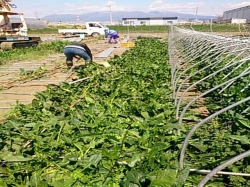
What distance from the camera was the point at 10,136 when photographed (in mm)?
3473

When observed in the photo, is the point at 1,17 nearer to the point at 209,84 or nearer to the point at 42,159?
the point at 209,84

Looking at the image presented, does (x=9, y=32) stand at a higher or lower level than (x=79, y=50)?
lower

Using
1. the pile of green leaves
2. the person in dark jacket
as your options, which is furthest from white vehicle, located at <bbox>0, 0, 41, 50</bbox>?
the pile of green leaves

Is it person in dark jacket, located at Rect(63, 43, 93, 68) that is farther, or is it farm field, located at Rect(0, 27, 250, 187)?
person in dark jacket, located at Rect(63, 43, 93, 68)

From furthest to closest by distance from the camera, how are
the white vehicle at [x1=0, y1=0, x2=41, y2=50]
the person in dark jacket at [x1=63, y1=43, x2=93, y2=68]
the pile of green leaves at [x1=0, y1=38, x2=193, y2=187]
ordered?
the white vehicle at [x1=0, y1=0, x2=41, y2=50], the person in dark jacket at [x1=63, y1=43, x2=93, y2=68], the pile of green leaves at [x1=0, y1=38, x2=193, y2=187]

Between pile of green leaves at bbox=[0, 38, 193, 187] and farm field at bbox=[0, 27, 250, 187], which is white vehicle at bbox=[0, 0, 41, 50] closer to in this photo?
Answer: farm field at bbox=[0, 27, 250, 187]

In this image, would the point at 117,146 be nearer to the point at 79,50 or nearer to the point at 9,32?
the point at 79,50

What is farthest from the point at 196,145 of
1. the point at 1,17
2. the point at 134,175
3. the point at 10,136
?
the point at 1,17

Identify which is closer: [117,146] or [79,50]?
[117,146]

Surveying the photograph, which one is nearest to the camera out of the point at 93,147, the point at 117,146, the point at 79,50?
the point at 117,146

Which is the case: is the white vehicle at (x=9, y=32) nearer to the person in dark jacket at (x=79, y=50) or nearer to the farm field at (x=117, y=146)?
the person in dark jacket at (x=79, y=50)

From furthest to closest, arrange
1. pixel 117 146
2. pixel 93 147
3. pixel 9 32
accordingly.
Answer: pixel 9 32 → pixel 93 147 → pixel 117 146

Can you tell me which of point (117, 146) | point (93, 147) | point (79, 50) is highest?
point (117, 146)

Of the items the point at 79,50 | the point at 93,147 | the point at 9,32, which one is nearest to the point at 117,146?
the point at 93,147
